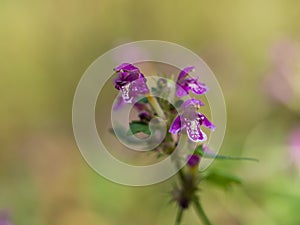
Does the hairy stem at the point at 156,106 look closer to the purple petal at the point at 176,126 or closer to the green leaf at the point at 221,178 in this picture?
the purple petal at the point at 176,126

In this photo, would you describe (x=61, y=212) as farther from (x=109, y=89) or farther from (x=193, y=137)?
(x=193, y=137)

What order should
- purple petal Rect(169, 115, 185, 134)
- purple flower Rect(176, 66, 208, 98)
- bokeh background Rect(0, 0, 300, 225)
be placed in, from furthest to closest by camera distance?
bokeh background Rect(0, 0, 300, 225), purple flower Rect(176, 66, 208, 98), purple petal Rect(169, 115, 185, 134)

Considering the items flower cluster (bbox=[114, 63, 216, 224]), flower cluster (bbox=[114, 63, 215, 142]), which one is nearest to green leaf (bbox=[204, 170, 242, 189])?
flower cluster (bbox=[114, 63, 216, 224])

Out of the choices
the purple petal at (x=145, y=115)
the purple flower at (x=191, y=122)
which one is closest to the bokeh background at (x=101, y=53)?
the purple petal at (x=145, y=115)

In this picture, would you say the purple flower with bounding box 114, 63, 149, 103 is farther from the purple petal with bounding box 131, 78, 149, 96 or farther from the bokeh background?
the bokeh background

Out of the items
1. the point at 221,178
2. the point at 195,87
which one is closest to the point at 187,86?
the point at 195,87

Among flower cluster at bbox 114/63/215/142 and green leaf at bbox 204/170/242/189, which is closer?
flower cluster at bbox 114/63/215/142
